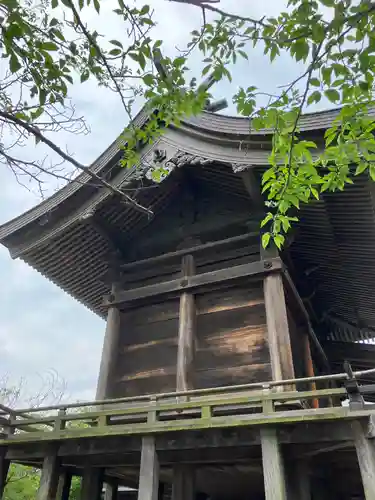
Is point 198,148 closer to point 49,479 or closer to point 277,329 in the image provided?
point 277,329

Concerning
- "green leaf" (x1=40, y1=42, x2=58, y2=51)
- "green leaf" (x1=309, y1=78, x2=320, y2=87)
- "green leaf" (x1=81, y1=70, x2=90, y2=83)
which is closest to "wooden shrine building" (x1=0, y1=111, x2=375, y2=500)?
"green leaf" (x1=81, y1=70, x2=90, y2=83)

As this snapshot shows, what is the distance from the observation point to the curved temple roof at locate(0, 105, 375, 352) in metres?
7.53

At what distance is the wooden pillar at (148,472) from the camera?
19.9 ft

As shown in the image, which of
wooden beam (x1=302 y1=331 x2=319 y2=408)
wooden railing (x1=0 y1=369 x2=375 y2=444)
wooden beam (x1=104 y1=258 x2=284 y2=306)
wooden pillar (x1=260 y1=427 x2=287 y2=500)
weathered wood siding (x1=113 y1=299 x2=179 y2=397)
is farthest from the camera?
wooden beam (x1=302 y1=331 x2=319 y2=408)

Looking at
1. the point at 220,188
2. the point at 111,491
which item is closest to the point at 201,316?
the point at 220,188

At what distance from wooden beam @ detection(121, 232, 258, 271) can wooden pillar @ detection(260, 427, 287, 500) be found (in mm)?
3857

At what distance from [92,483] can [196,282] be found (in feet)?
13.5

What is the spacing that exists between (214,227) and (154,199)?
153 centimetres

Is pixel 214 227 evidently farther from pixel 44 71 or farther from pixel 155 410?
pixel 44 71

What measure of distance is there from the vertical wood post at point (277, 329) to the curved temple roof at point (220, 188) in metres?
1.42

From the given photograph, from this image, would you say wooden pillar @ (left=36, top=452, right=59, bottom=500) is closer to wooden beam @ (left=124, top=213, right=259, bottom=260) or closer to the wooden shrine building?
the wooden shrine building

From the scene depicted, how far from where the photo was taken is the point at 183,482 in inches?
287

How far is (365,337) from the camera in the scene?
13188mm

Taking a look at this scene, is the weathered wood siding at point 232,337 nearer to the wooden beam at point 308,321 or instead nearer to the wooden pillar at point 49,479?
the wooden beam at point 308,321
